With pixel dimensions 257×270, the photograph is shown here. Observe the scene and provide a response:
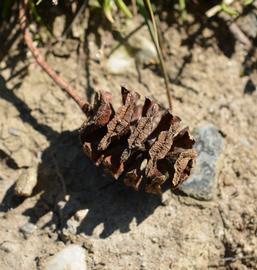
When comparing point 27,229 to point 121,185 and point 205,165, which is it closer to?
point 121,185

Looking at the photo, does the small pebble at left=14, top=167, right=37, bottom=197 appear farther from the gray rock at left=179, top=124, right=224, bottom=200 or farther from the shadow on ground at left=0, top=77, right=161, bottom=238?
the gray rock at left=179, top=124, right=224, bottom=200

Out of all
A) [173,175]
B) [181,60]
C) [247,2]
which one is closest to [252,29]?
[247,2]

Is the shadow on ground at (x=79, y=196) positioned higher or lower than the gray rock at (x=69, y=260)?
higher

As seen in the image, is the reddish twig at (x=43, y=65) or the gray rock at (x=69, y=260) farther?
the reddish twig at (x=43, y=65)

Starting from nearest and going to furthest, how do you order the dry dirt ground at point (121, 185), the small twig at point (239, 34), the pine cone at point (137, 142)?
1. the pine cone at point (137, 142)
2. the dry dirt ground at point (121, 185)
3. the small twig at point (239, 34)

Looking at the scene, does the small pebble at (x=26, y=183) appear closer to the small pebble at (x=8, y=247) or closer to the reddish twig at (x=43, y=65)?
the small pebble at (x=8, y=247)

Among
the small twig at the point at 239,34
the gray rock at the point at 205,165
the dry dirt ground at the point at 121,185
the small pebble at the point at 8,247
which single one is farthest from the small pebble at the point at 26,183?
the small twig at the point at 239,34

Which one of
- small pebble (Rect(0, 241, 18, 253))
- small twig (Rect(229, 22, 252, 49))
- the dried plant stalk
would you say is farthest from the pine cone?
small twig (Rect(229, 22, 252, 49))
